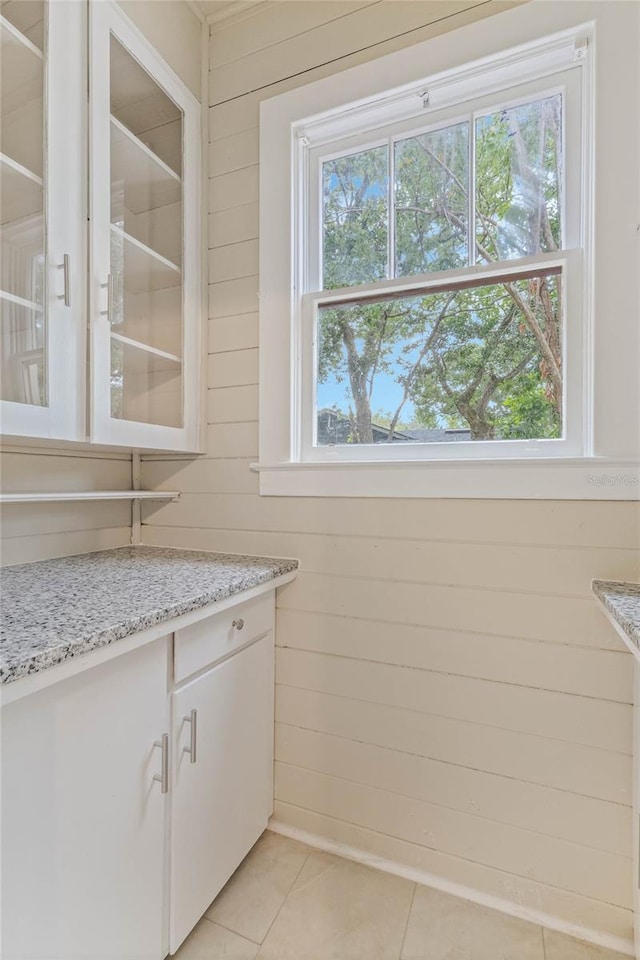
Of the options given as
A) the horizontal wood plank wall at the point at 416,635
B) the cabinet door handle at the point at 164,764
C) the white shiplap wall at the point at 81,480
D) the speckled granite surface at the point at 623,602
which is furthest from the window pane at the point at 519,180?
the cabinet door handle at the point at 164,764

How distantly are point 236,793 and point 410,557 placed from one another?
815 mm

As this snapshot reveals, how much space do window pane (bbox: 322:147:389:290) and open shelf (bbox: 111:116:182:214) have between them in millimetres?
517

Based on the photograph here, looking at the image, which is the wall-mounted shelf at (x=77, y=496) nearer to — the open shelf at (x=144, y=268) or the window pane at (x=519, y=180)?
the open shelf at (x=144, y=268)

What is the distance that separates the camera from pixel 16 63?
1.09 metres

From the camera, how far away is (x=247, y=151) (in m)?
1.58

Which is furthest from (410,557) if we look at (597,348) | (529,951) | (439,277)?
(529,951)

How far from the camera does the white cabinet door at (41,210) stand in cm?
108

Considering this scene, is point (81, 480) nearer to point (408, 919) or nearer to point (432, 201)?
point (432, 201)

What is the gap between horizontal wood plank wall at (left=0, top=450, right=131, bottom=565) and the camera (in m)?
1.32

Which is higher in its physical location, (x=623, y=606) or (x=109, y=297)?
Answer: (x=109, y=297)

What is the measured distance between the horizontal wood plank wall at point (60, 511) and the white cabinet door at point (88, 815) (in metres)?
0.67

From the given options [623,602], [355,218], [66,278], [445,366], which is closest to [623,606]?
[623,602]

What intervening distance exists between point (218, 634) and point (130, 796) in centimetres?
37

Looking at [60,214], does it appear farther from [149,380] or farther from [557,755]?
[557,755]
